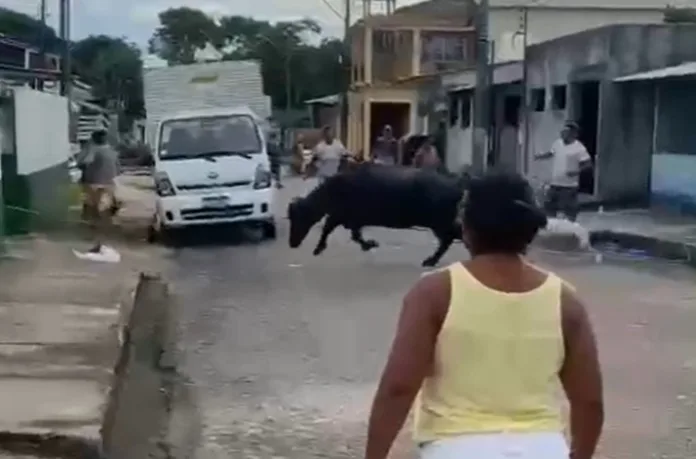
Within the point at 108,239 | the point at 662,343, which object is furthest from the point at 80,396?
the point at 108,239

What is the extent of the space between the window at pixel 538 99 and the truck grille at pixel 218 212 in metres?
13.8

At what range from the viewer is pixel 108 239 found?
21.8 meters

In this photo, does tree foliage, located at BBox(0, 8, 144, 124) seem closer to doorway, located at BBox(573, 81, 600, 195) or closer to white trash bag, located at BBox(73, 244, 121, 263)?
doorway, located at BBox(573, 81, 600, 195)

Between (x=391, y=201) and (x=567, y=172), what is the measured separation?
3.91 meters

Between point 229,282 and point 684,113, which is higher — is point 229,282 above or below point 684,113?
below

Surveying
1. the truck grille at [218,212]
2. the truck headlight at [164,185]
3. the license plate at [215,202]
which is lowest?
the truck grille at [218,212]

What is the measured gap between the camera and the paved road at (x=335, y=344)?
839 cm

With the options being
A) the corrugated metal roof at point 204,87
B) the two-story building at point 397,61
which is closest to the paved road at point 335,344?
the corrugated metal roof at point 204,87

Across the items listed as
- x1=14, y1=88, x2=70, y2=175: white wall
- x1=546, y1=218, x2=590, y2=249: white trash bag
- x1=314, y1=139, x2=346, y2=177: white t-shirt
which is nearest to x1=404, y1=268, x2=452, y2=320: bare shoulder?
x1=14, y1=88, x2=70, y2=175: white wall

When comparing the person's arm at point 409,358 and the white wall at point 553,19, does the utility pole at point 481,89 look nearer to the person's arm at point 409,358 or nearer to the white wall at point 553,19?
the person's arm at point 409,358

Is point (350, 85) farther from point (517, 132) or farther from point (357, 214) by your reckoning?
point (357, 214)

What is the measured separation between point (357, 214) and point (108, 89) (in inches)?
2484

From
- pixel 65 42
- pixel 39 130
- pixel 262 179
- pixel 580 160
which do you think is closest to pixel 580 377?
pixel 580 160

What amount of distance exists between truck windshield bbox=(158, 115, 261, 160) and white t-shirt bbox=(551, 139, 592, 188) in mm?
4277
